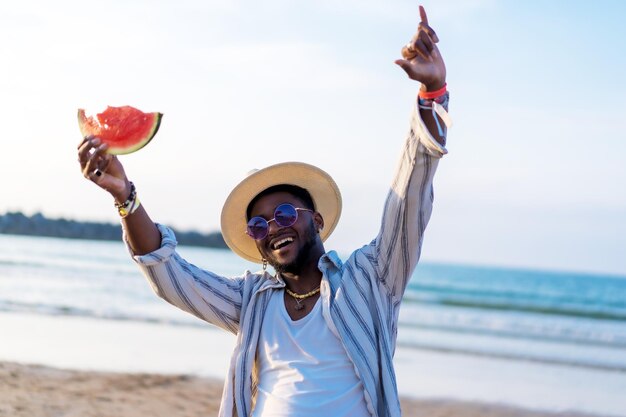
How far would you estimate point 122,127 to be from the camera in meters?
3.38

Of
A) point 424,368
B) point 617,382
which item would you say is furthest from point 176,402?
point 617,382

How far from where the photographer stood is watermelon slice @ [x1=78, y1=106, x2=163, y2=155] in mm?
3279

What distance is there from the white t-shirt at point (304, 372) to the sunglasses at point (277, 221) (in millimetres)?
302

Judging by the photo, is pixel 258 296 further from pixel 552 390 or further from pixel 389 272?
pixel 552 390

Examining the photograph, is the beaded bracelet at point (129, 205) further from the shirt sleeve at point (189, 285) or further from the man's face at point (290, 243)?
the man's face at point (290, 243)

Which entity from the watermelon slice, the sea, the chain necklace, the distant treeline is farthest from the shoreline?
the distant treeline

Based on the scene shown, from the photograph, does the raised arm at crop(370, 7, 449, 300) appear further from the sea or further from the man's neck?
the sea

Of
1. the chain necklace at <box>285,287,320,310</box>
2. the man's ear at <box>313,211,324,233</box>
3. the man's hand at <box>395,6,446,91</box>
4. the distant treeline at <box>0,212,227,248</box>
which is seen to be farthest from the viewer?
the distant treeline at <box>0,212,227,248</box>

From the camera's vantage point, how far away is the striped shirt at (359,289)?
3076mm

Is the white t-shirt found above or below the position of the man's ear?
below

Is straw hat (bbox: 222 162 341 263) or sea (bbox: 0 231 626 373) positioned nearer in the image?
straw hat (bbox: 222 162 341 263)

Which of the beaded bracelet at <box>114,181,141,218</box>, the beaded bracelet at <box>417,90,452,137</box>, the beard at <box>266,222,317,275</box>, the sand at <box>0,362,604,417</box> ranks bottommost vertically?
the sand at <box>0,362,604,417</box>

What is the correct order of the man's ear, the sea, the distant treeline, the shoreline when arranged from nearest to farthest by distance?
1. the man's ear
2. the shoreline
3. the sea
4. the distant treeline

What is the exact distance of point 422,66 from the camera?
115 inches
